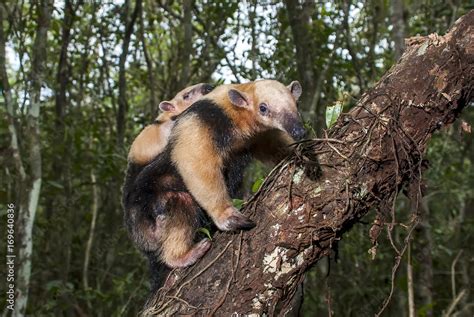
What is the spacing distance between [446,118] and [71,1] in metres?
6.12

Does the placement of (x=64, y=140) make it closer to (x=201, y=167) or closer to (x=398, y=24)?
(x=398, y=24)

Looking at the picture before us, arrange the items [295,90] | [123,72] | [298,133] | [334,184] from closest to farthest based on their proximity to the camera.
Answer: [334,184] → [298,133] → [295,90] → [123,72]

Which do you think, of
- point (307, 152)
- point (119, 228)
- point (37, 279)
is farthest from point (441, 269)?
point (307, 152)

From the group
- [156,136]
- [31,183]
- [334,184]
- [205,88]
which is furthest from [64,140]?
[334,184]

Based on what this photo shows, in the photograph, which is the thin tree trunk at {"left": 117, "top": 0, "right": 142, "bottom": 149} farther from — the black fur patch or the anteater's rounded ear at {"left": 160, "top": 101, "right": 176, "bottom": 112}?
the black fur patch

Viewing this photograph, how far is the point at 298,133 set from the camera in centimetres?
337

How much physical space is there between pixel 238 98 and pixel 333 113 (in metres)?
0.64

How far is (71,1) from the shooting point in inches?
313

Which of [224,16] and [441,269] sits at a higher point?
[224,16]

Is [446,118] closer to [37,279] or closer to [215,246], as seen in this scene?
[215,246]

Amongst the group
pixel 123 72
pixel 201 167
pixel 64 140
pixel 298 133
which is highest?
pixel 123 72

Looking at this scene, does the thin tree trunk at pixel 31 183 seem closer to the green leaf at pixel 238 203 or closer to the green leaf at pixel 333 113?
the green leaf at pixel 238 203

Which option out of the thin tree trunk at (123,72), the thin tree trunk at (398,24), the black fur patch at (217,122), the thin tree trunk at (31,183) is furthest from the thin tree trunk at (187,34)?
the black fur patch at (217,122)

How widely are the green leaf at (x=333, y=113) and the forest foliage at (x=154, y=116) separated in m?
3.03
